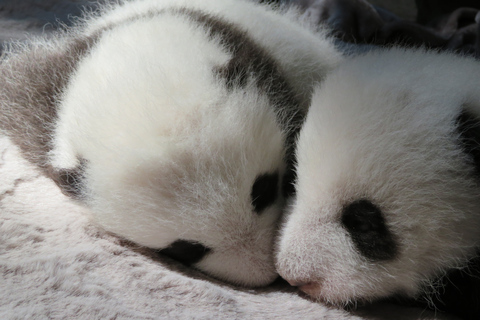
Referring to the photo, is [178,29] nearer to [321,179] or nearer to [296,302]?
[321,179]

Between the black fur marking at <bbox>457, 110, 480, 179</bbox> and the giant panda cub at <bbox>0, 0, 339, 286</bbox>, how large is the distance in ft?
1.62

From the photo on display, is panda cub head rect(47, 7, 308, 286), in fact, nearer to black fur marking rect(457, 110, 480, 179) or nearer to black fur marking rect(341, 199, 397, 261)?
black fur marking rect(341, 199, 397, 261)

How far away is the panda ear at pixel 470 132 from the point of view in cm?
124

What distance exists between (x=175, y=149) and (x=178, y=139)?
0.09 ft

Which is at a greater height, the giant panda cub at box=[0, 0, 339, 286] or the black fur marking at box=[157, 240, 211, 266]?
the giant panda cub at box=[0, 0, 339, 286]

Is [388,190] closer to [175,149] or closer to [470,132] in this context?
[470,132]

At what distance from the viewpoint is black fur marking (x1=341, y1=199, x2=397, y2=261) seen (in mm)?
1272

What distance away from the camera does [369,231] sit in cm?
129

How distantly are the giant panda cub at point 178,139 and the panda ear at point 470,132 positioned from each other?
19.4 inches

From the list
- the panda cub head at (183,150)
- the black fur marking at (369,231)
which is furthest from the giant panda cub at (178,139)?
the black fur marking at (369,231)

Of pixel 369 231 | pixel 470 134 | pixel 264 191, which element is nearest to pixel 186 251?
pixel 264 191

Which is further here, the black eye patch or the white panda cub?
the black eye patch

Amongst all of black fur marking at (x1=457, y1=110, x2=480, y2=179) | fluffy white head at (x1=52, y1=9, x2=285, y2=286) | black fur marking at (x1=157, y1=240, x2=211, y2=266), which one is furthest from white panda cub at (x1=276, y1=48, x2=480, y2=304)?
black fur marking at (x1=157, y1=240, x2=211, y2=266)

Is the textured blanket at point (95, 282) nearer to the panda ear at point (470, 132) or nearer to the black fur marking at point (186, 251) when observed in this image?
the black fur marking at point (186, 251)
